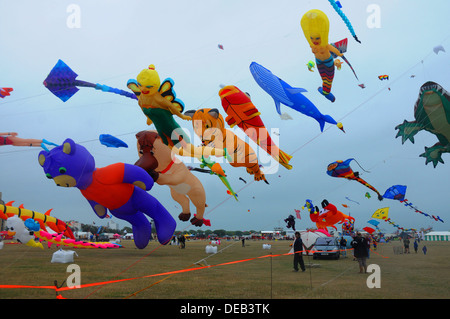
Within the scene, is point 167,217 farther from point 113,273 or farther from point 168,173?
point 113,273

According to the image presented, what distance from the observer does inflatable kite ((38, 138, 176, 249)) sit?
761 centimetres

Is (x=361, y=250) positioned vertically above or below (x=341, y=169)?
below

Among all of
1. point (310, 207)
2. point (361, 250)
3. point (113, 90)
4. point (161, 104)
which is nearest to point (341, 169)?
point (361, 250)

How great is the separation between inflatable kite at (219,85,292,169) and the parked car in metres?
7.69

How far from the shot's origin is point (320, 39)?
24.4 feet

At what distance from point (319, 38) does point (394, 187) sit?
42.3 feet

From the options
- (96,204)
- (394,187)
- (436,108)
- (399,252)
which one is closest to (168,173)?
(96,204)

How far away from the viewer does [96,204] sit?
8.85 m

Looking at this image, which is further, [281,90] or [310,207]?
[310,207]

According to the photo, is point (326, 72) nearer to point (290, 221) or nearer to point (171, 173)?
point (171, 173)

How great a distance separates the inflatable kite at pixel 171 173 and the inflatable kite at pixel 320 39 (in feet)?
15.9

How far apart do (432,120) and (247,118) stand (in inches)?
251

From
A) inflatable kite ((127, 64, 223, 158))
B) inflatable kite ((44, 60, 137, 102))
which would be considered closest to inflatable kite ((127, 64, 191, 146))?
inflatable kite ((127, 64, 223, 158))

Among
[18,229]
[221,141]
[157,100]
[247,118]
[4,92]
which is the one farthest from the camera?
[18,229]
